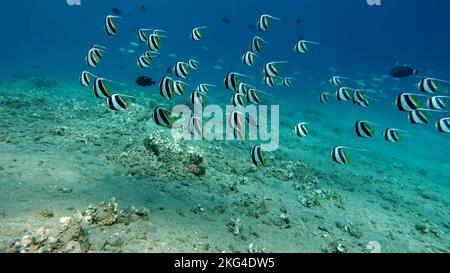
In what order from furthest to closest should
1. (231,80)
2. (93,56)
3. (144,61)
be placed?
(144,61), (93,56), (231,80)

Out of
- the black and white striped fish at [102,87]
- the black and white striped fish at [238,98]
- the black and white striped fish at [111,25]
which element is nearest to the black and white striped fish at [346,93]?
the black and white striped fish at [238,98]

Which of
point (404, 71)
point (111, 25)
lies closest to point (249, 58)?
point (111, 25)

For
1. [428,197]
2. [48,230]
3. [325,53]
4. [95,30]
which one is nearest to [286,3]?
[325,53]

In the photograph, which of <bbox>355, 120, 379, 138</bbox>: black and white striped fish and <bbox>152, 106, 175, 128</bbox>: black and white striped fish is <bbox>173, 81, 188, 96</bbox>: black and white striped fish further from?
<bbox>355, 120, 379, 138</bbox>: black and white striped fish

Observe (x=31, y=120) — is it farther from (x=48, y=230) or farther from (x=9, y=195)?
(x=48, y=230)

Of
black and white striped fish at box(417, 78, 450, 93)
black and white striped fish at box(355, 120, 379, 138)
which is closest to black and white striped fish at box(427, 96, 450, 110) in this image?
black and white striped fish at box(417, 78, 450, 93)

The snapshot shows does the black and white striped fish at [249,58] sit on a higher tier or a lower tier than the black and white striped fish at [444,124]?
higher

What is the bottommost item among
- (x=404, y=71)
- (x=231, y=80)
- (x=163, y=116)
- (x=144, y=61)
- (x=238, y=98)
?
(x=163, y=116)

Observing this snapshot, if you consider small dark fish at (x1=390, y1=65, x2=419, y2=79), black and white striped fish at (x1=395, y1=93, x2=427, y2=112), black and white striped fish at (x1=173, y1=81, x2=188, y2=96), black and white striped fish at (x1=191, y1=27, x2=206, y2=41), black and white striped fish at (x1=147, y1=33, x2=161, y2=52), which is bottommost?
black and white striped fish at (x1=395, y1=93, x2=427, y2=112)

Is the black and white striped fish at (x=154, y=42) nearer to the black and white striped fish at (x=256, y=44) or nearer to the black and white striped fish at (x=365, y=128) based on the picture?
the black and white striped fish at (x=256, y=44)

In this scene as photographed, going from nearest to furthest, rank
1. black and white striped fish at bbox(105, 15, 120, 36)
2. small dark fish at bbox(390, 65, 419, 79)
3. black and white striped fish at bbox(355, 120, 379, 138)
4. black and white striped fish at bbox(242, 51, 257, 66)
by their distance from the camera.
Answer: black and white striped fish at bbox(355, 120, 379, 138) → black and white striped fish at bbox(105, 15, 120, 36) → black and white striped fish at bbox(242, 51, 257, 66) → small dark fish at bbox(390, 65, 419, 79)

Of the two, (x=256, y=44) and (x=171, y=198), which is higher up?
(x=256, y=44)

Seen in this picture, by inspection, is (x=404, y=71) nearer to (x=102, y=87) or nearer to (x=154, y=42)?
(x=154, y=42)

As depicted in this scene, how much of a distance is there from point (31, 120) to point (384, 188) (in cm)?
1381
